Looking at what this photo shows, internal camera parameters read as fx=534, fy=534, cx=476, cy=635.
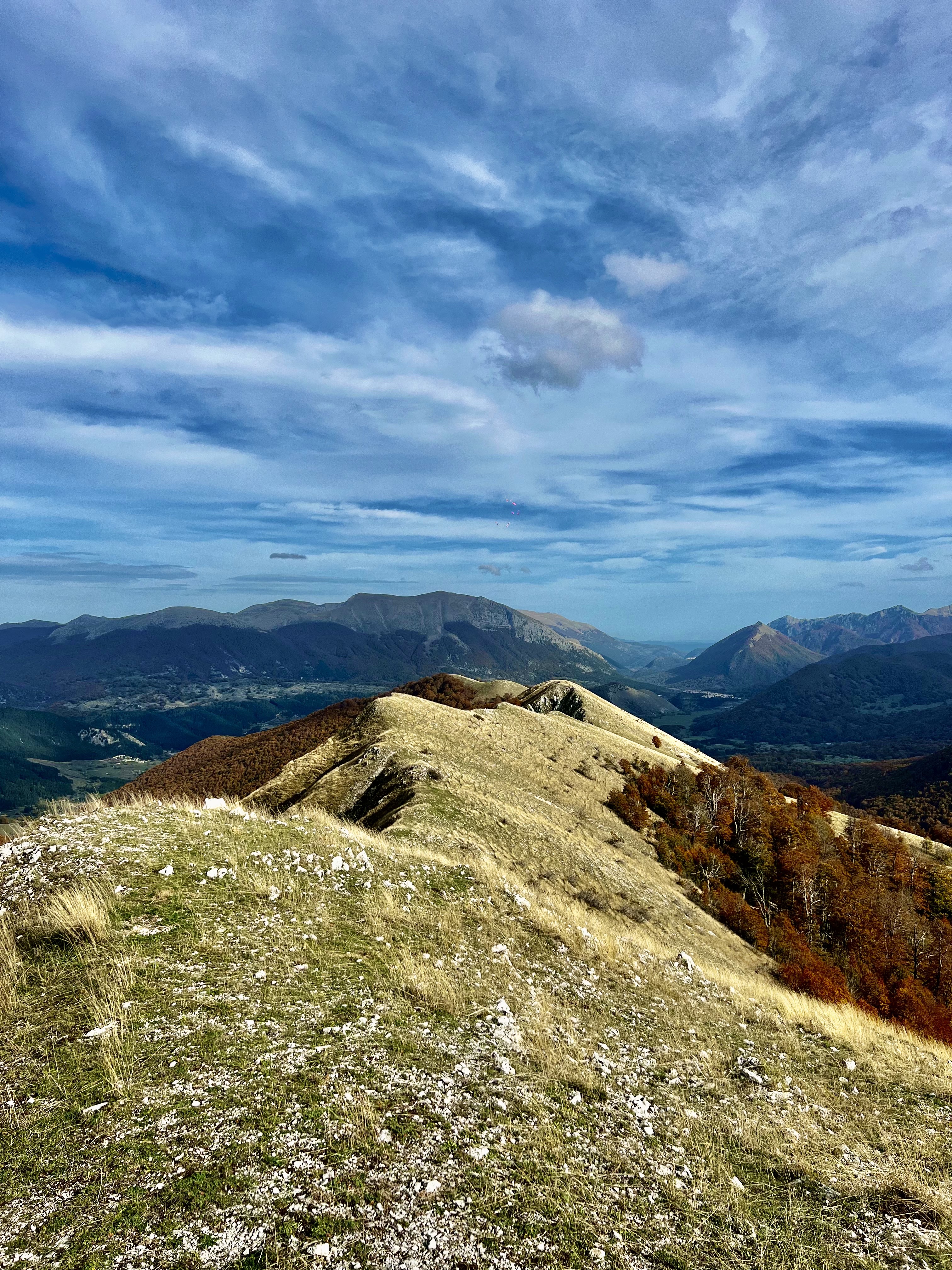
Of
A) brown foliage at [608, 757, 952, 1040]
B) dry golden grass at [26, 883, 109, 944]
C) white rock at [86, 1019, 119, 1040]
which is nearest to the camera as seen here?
white rock at [86, 1019, 119, 1040]

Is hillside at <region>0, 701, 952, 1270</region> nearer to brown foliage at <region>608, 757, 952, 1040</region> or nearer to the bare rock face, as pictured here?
brown foliage at <region>608, 757, 952, 1040</region>

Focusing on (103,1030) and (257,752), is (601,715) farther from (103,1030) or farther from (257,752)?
(103,1030)

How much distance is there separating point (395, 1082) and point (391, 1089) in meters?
0.20

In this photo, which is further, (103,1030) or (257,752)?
(257,752)

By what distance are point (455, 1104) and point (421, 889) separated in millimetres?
8092

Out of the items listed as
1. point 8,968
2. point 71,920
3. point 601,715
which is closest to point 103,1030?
point 8,968

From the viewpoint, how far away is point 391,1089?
7609 mm

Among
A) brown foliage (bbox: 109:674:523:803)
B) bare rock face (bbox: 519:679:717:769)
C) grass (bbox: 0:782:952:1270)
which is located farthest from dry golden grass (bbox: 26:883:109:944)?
bare rock face (bbox: 519:679:717:769)

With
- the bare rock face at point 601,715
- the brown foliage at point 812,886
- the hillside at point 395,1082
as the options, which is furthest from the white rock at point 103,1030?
the bare rock face at point 601,715

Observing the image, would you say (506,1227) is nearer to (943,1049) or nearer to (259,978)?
(259,978)

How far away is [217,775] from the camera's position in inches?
3625

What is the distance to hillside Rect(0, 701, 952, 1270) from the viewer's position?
18.3ft

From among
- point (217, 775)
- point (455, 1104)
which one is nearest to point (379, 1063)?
point (455, 1104)

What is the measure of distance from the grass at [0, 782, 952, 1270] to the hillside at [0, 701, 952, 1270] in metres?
0.04
